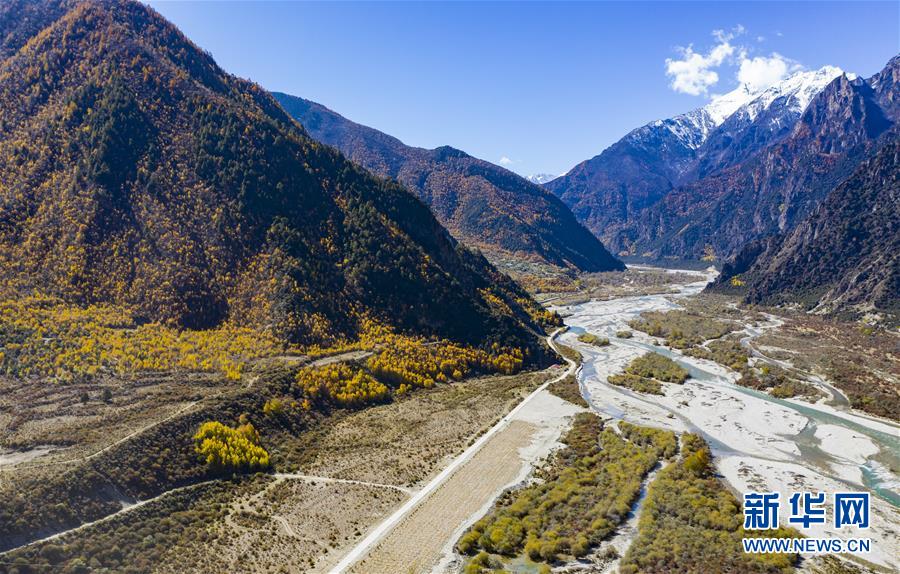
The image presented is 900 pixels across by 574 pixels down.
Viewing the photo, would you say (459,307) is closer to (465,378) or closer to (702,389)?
(465,378)

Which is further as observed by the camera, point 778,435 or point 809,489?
point 778,435

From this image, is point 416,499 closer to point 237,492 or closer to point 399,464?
point 399,464

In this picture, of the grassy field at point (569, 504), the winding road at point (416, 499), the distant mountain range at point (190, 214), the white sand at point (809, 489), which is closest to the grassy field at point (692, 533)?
the grassy field at point (569, 504)

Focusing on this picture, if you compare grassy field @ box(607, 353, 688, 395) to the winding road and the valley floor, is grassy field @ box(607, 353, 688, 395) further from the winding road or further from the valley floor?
the winding road

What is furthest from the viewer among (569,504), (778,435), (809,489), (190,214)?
(190,214)

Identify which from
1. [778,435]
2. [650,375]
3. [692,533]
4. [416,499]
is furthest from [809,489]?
[650,375]

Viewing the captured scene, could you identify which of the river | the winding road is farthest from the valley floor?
the river

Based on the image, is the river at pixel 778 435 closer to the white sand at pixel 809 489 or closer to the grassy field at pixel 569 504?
the white sand at pixel 809 489

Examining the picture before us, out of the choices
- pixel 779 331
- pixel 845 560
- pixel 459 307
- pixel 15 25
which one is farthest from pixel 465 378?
pixel 15 25
